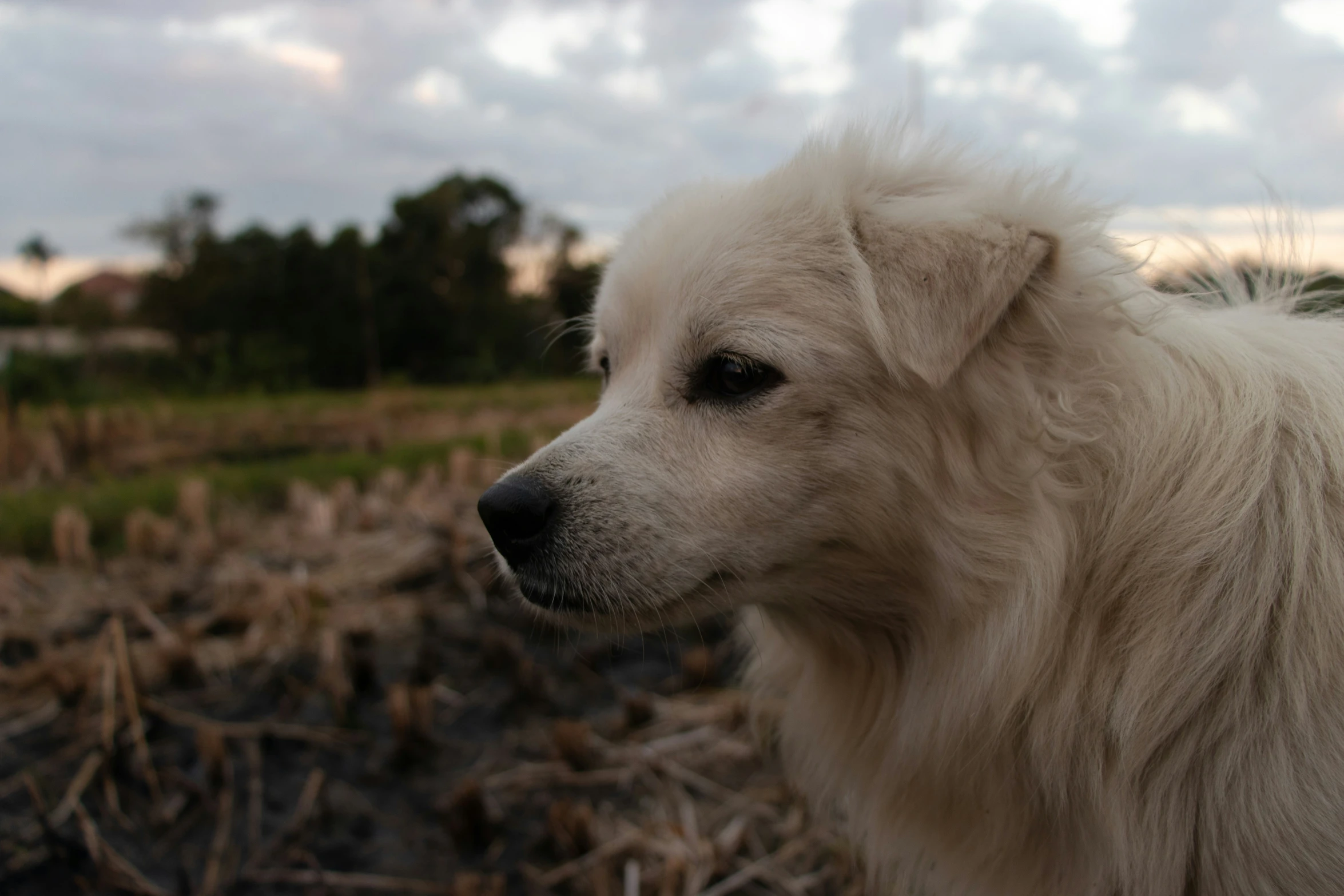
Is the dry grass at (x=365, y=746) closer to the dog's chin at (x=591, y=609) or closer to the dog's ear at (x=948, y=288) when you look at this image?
the dog's chin at (x=591, y=609)

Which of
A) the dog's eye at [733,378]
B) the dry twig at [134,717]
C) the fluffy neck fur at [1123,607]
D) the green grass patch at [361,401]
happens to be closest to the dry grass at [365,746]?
the dry twig at [134,717]

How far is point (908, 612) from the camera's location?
2.05m

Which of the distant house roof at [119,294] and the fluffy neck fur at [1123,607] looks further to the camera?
the distant house roof at [119,294]

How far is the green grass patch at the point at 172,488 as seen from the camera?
5.41m

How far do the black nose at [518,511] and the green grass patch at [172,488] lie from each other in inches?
175

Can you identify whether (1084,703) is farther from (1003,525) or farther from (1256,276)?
(1256,276)

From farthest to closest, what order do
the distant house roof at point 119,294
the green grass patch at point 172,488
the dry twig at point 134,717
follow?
the distant house roof at point 119,294, the green grass patch at point 172,488, the dry twig at point 134,717

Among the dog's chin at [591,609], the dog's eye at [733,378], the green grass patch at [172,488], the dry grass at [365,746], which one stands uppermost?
the dog's eye at [733,378]

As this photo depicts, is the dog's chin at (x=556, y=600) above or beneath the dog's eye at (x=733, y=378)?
beneath

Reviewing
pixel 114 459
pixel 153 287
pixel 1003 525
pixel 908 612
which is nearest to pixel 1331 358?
pixel 1003 525

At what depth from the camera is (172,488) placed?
247 inches

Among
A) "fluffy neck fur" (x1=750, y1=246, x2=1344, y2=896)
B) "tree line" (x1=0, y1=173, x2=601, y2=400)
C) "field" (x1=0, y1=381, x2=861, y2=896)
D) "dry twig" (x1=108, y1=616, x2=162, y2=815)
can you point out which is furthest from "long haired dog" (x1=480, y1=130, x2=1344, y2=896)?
"tree line" (x1=0, y1=173, x2=601, y2=400)

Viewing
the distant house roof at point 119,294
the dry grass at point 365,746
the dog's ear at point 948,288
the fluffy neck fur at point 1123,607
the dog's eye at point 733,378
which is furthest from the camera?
the distant house roof at point 119,294

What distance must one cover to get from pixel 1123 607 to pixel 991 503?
347mm
